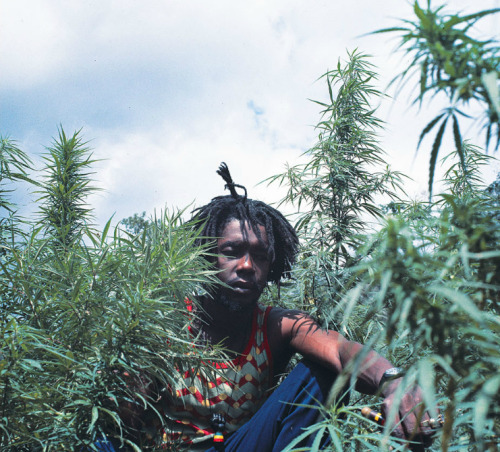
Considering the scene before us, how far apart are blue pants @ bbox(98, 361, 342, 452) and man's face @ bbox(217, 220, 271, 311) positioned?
14.9 inches

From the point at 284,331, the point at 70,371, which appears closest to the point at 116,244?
the point at 70,371

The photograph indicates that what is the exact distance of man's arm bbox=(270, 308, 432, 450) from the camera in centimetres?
131

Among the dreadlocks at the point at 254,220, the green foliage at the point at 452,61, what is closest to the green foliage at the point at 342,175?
the dreadlocks at the point at 254,220

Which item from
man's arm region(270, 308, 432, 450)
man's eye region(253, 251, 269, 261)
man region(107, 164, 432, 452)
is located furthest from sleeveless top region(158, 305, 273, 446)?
man's eye region(253, 251, 269, 261)

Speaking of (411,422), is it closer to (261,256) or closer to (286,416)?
(286,416)

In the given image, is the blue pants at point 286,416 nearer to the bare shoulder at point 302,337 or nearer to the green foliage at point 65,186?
the bare shoulder at point 302,337

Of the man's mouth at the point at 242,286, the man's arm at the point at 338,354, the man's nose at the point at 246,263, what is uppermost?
the man's nose at the point at 246,263

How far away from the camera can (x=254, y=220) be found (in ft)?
6.83

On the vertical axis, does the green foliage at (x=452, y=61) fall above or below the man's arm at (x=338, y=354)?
above

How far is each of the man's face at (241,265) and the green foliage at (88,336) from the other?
0.42 metres

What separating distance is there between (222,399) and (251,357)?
0.20 meters

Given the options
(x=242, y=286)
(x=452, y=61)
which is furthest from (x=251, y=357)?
(x=452, y=61)

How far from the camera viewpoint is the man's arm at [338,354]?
1.31 m

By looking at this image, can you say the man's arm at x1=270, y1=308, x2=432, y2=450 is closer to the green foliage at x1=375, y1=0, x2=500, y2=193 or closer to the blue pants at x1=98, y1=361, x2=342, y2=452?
the blue pants at x1=98, y1=361, x2=342, y2=452
